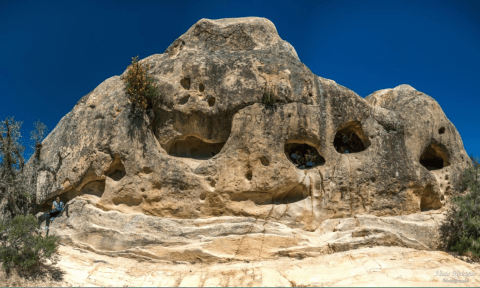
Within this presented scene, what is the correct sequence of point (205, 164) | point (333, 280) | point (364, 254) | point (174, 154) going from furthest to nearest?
1. point (174, 154)
2. point (205, 164)
3. point (364, 254)
4. point (333, 280)

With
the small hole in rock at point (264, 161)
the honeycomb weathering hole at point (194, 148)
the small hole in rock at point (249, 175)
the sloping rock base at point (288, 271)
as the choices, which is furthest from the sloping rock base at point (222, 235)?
the honeycomb weathering hole at point (194, 148)

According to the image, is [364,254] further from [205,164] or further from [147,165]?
[147,165]

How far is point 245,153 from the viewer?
10.2 meters

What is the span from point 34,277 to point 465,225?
1014 centimetres

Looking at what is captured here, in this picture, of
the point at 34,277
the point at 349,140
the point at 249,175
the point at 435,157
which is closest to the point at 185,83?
the point at 249,175

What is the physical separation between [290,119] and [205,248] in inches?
156

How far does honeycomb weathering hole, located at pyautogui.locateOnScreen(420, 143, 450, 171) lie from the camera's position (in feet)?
38.2

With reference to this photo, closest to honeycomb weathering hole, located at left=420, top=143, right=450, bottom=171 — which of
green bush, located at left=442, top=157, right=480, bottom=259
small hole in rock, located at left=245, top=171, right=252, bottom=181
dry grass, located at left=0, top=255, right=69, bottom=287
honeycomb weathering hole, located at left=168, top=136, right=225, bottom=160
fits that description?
green bush, located at left=442, top=157, right=480, bottom=259

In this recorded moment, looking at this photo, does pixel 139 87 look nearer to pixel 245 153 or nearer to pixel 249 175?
pixel 245 153

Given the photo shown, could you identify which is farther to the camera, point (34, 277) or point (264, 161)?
point (264, 161)

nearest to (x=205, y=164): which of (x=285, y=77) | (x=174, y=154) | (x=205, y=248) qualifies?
(x=174, y=154)

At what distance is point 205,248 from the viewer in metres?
9.43

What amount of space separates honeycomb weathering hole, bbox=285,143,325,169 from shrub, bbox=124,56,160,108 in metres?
4.06

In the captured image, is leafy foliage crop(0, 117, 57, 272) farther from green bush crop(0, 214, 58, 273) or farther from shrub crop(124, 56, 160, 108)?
shrub crop(124, 56, 160, 108)
